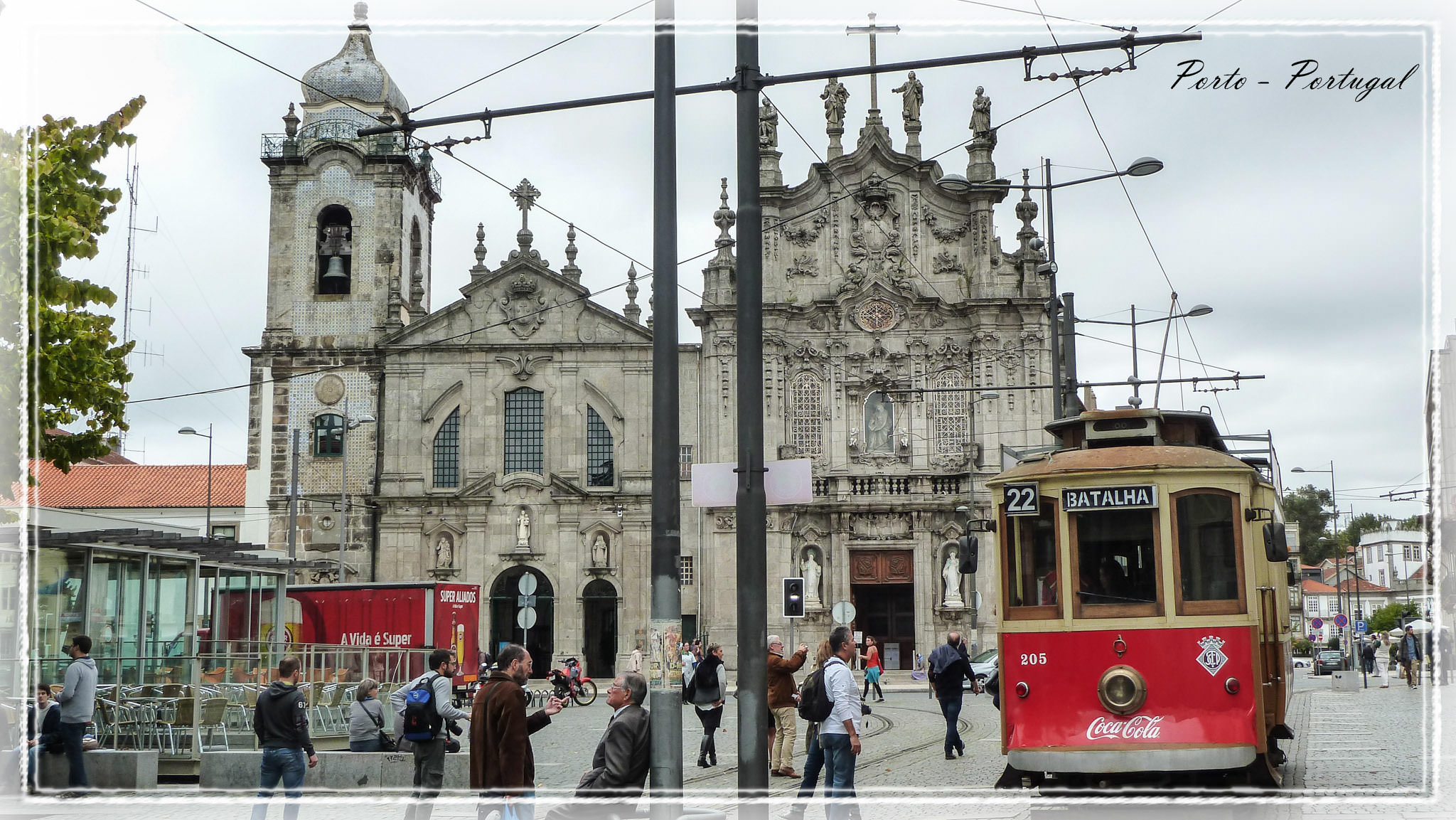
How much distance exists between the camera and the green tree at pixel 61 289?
12438 mm

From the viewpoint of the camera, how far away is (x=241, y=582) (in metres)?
28.8

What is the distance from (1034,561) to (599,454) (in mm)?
33903

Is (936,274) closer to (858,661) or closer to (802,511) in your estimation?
(802,511)

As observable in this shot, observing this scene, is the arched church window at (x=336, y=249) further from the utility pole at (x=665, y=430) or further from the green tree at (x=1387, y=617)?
the green tree at (x=1387, y=617)

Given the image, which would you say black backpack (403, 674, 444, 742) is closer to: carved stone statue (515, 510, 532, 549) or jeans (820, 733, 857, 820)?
jeans (820, 733, 857, 820)

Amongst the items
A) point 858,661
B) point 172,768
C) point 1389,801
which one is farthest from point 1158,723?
point 858,661

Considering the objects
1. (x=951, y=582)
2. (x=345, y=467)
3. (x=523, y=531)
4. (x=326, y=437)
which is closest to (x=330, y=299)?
(x=326, y=437)

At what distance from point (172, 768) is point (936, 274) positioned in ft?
108

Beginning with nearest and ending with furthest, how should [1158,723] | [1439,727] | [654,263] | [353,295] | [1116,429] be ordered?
[654,263], [1158,723], [1116,429], [1439,727], [353,295]

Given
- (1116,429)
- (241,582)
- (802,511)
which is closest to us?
(1116,429)

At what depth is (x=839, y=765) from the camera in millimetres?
11961

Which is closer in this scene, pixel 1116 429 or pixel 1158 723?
pixel 1158 723

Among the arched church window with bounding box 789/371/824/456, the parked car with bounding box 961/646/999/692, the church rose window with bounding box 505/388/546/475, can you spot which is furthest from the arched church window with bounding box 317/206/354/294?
the parked car with bounding box 961/646/999/692

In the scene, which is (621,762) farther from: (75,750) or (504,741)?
(75,750)
